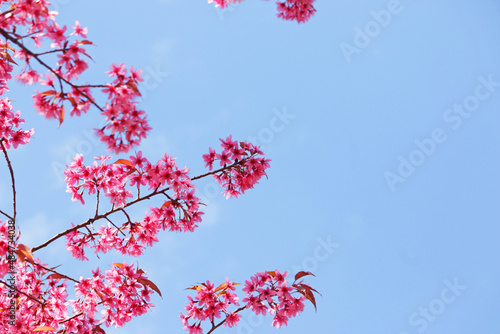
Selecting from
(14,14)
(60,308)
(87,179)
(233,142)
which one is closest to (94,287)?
(60,308)

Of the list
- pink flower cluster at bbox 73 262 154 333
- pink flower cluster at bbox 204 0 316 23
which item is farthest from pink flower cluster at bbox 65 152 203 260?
pink flower cluster at bbox 204 0 316 23

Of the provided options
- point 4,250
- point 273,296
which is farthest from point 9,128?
point 273,296

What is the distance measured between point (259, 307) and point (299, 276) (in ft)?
1.58

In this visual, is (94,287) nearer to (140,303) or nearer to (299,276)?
(140,303)

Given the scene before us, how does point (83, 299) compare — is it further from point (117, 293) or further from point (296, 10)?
point (296, 10)

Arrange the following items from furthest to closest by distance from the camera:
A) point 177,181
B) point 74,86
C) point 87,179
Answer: point 87,179
point 177,181
point 74,86

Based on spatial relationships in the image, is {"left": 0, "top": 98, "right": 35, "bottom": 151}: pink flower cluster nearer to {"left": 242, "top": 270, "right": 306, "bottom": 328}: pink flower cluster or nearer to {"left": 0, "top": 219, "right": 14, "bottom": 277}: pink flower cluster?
{"left": 0, "top": 219, "right": 14, "bottom": 277}: pink flower cluster

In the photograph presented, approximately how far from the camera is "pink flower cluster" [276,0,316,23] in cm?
513

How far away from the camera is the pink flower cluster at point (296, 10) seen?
16.8 ft

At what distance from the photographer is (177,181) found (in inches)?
151

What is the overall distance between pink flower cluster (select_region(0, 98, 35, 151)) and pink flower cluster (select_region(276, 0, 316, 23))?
3113 millimetres

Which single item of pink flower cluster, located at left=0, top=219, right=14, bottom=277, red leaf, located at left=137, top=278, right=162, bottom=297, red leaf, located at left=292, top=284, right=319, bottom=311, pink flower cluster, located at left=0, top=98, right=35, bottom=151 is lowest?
red leaf, located at left=292, top=284, right=319, bottom=311

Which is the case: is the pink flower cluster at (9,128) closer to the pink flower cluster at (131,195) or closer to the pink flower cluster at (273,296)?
the pink flower cluster at (131,195)

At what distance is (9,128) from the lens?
4.22 meters
